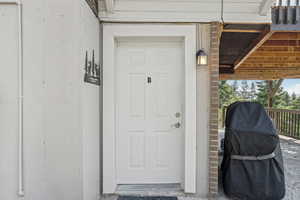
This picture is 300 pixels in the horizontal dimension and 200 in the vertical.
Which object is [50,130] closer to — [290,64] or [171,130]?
[171,130]

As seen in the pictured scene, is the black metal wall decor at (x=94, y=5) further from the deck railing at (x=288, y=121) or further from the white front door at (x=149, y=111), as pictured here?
the deck railing at (x=288, y=121)

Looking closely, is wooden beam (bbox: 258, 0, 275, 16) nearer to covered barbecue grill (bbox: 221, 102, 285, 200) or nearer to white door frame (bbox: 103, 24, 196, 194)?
white door frame (bbox: 103, 24, 196, 194)

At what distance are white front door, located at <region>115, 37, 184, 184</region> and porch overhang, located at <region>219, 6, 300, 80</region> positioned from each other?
3.49 feet

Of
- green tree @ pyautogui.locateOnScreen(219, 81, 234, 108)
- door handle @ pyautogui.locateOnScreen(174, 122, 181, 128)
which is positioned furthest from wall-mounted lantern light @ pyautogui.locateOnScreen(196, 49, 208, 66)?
green tree @ pyautogui.locateOnScreen(219, 81, 234, 108)

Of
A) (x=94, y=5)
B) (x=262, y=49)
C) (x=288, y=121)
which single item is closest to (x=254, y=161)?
(x=94, y=5)

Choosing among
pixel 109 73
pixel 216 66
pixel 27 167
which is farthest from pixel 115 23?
pixel 27 167

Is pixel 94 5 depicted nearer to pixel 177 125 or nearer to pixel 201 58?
pixel 201 58

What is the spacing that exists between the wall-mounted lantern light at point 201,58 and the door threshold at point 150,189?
1.81 m

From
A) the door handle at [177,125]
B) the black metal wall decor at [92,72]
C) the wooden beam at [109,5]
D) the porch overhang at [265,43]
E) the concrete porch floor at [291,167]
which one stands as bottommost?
the concrete porch floor at [291,167]

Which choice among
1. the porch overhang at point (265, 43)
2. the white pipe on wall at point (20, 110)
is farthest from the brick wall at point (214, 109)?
the white pipe on wall at point (20, 110)

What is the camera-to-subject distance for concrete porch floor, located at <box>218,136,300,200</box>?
2707mm

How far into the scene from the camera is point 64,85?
1909 millimetres

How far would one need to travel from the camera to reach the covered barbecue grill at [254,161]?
245 centimetres

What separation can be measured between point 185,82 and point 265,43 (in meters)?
2.64
